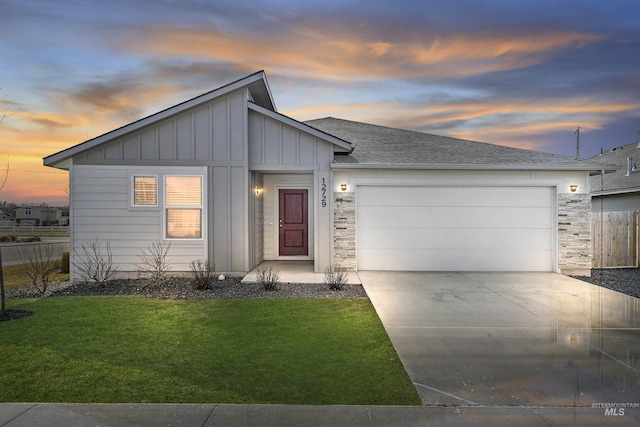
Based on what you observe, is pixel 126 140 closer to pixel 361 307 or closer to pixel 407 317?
pixel 361 307

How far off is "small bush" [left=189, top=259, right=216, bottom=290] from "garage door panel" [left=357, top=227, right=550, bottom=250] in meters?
3.97

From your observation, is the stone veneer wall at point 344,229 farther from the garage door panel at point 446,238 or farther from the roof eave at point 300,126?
→ the roof eave at point 300,126

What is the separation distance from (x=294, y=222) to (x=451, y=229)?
4725mm

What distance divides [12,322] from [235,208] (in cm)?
488

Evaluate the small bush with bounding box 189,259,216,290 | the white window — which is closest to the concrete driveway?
the small bush with bounding box 189,259,216,290

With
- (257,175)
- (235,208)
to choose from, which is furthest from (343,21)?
(235,208)

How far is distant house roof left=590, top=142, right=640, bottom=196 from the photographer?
14.9 metres

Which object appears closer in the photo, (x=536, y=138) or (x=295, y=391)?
(x=295, y=391)

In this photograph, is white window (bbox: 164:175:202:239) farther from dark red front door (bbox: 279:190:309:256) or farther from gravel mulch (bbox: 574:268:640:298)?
gravel mulch (bbox: 574:268:640:298)

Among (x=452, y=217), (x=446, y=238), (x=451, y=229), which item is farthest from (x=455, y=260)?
(x=452, y=217)

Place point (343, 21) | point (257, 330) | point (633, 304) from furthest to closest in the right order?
point (343, 21)
point (633, 304)
point (257, 330)

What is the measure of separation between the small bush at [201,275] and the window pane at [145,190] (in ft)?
5.99

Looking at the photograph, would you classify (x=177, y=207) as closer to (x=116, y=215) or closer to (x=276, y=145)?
(x=116, y=215)

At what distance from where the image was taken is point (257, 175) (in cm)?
1107
